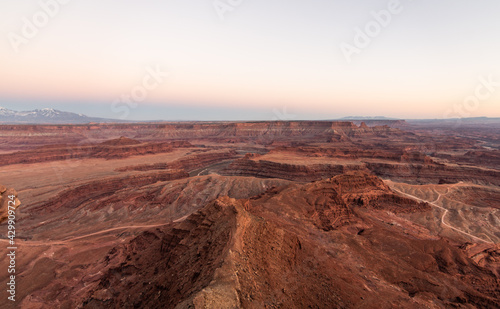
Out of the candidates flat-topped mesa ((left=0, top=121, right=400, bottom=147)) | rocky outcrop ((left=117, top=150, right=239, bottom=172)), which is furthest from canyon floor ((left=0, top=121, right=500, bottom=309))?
flat-topped mesa ((left=0, top=121, right=400, bottom=147))

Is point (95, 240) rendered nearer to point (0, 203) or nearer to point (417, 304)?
point (0, 203)

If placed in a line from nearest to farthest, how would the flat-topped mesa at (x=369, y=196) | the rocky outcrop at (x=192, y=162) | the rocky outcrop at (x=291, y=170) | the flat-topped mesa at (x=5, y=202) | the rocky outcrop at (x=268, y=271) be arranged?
the flat-topped mesa at (x=5, y=202) → the rocky outcrop at (x=268, y=271) → the flat-topped mesa at (x=369, y=196) → the rocky outcrop at (x=291, y=170) → the rocky outcrop at (x=192, y=162)

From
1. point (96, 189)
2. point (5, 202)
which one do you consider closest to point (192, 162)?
point (96, 189)

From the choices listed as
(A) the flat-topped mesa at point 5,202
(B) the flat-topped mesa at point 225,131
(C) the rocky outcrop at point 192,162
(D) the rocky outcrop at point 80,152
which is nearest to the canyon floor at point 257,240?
(A) the flat-topped mesa at point 5,202

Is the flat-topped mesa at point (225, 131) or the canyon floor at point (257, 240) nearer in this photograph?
the canyon floor at point (257, 240)

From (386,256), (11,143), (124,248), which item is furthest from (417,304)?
(11,143)

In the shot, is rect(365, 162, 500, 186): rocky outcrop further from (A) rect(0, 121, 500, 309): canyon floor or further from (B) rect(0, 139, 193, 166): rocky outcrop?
(B) rect(0, 139, 193, 166): rocky outcrop

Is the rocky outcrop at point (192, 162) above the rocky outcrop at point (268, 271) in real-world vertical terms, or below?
below

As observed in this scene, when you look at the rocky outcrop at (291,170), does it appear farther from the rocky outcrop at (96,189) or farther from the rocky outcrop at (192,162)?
the rocky outcrop at (192,162)

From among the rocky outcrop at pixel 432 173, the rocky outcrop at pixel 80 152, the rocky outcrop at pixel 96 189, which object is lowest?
the rocky outcrop at pixel 432 173
